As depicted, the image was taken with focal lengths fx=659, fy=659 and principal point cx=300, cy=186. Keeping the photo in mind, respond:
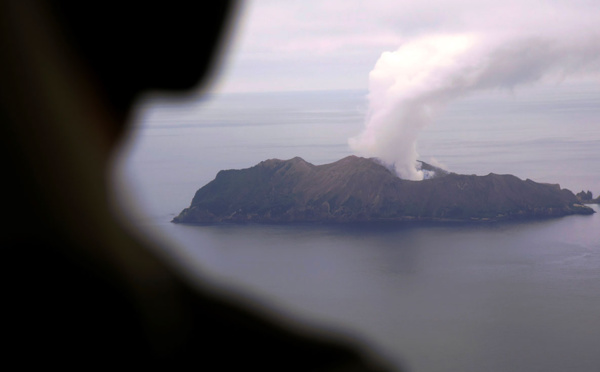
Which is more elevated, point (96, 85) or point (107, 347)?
point (96, 85)

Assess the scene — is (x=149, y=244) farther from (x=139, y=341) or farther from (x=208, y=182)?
(x=208, y=182)

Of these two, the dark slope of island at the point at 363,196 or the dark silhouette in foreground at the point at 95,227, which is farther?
the dark slope of island at the point at 363,196

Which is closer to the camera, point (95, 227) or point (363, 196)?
point (95, 227)

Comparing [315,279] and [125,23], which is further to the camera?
[315,279]

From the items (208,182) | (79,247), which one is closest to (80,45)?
(79,247)

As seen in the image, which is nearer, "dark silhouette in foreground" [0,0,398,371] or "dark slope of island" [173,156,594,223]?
"dark silhouette in foreground" [0,0,398,371]
